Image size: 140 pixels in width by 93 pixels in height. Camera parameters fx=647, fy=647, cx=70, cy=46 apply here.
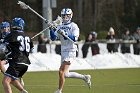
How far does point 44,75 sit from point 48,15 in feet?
22.7

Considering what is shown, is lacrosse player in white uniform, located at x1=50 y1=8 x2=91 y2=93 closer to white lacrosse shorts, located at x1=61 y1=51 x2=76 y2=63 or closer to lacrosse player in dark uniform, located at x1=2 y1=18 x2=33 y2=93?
white lacrosse shorts, located at x1=61 y1=51 x2=76 y2=63

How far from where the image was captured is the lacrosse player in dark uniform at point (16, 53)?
1396 centimetres

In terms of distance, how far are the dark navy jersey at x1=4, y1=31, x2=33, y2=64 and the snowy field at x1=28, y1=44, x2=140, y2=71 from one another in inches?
400

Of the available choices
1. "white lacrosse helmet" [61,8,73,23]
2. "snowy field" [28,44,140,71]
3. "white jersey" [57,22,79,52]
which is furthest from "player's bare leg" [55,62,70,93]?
"snowy field" [28,44,140,71]

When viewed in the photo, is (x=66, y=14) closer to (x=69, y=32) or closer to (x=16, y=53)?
(x=69, y=32)

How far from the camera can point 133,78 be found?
66.4 feet

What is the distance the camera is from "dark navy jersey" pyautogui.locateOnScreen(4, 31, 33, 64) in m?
14.0

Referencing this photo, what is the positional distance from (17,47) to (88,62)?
11.8 m

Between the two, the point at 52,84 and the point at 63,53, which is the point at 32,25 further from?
the point at 63,53

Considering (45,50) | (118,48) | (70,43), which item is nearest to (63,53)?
(70,43)

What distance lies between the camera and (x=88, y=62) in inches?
1014

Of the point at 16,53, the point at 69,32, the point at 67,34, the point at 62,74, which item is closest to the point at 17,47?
the point at 16,53

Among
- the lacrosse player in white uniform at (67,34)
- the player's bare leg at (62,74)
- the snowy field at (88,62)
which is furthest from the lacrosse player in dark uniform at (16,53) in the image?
the snowy field at (88,62)

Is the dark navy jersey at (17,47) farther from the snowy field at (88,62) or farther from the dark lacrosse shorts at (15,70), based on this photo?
the snowy field at (88,62)
